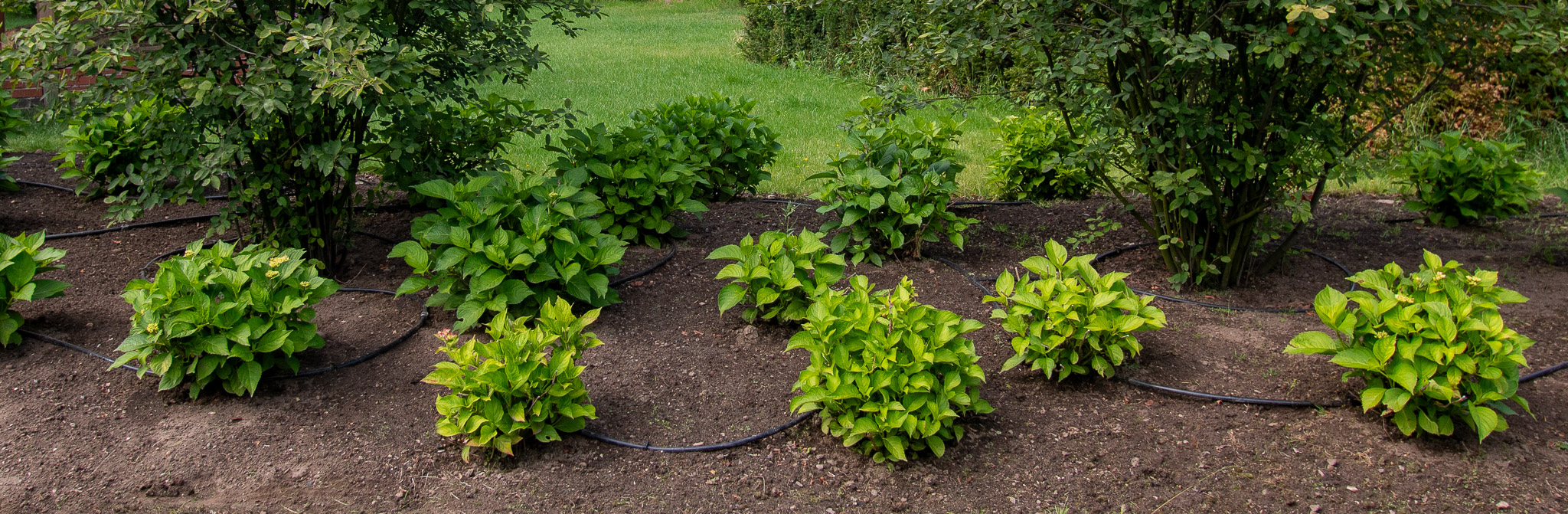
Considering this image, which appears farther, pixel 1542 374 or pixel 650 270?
pixel 650 270

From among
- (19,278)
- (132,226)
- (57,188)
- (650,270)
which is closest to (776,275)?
(650,270)

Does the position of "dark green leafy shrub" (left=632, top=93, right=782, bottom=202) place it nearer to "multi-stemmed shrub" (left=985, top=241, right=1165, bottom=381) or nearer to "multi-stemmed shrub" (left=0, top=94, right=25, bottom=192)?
"multi-stemmed shrub" (left=985, top=241, right=1165, bottom=381)

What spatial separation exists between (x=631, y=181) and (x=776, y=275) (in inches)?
43.6

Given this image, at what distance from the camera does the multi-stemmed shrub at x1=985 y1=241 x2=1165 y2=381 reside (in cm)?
280

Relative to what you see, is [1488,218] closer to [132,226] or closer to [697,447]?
[697,447]

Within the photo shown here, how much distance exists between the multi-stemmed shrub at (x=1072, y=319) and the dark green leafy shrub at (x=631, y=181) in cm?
160

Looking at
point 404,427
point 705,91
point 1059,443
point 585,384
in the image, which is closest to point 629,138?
point 585,384

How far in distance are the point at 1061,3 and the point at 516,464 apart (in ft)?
7.56

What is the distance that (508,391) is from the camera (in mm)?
2465

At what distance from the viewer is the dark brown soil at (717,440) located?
245 centimetres

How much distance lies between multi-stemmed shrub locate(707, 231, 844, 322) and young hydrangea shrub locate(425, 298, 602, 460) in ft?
2.49

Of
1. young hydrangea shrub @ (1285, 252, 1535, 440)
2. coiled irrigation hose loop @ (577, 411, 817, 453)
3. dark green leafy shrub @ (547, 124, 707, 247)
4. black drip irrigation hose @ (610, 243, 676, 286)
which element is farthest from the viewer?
dark green leafy shrub @ (547, 124, 707, 247)

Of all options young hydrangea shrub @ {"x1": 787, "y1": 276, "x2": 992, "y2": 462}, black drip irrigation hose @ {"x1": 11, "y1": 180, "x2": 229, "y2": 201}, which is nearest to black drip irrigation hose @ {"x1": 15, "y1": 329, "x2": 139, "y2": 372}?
black drip irrigation hose @ {"x1": 11, "y1": 180, "x2": 229, "y2": 201}

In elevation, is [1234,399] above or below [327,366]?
above
